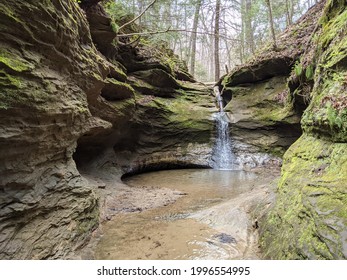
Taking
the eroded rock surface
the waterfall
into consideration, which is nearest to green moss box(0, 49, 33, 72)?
the eroded rock surface

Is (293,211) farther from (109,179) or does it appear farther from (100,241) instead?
(109,179)

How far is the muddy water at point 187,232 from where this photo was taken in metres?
4.04

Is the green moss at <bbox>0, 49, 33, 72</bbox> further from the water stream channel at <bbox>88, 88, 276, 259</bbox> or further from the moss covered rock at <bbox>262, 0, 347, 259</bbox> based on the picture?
the moss covered rock at <bbox>262, 0, 347, 259</bbox>

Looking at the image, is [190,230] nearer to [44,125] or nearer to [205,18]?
[44,125]

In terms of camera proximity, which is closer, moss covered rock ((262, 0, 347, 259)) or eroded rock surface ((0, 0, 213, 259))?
moss covered rock ((262, 0, 347, 259))

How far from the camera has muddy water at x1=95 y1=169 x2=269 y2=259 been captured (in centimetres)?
404

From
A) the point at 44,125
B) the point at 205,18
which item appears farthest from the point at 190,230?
the point at 205,18

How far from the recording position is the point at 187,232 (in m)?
4.77

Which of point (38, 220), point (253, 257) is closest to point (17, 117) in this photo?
point (38, 220)

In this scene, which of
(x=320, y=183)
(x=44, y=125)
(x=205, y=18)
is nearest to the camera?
(x=320, y=183)

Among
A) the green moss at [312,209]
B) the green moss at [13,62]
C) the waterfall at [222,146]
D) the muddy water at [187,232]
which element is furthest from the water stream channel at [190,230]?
the waterfall at [222,146]

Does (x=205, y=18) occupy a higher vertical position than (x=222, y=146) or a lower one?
higher

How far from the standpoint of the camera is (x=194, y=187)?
8.79m

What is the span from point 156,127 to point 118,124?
8.83 ft
